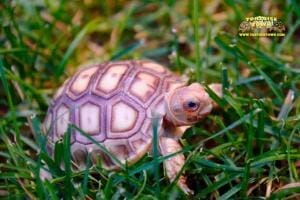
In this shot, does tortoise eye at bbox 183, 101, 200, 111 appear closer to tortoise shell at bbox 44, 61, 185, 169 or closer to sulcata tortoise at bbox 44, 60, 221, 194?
sulcata tortoise at bbox 44, 60, 221, 194

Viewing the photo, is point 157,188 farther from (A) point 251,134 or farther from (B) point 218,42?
(B) point 218,42

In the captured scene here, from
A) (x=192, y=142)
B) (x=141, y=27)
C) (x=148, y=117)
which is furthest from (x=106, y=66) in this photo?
(x=141, y=27)

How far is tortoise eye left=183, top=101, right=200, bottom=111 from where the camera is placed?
2484 millimetres

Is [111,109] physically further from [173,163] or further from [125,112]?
[173,163]

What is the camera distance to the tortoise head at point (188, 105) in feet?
8.15

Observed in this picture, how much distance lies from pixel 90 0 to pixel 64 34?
430 mm

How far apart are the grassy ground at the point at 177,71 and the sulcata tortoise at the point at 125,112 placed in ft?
0.33

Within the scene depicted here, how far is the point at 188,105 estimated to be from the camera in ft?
8.16

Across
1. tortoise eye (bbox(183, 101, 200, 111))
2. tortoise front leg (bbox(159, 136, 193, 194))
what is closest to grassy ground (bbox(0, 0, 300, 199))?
tortoise front leg (bbox(159, 136, 193, 194))

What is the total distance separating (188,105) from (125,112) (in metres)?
0.30

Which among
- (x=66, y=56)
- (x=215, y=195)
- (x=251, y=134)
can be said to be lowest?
(x=215, y=195)

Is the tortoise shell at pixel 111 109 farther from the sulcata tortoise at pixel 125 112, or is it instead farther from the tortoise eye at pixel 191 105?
the tortoise eye at pixel 191 105

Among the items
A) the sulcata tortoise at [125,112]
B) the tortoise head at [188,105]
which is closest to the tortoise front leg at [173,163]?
the sulcata tortoise at [125,112]

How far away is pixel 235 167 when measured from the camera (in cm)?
236
